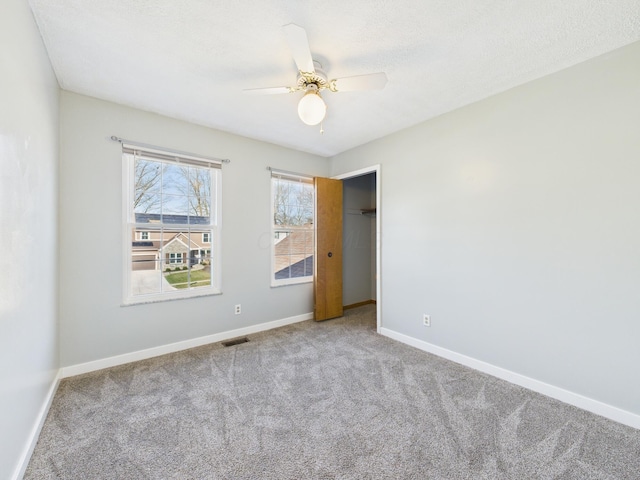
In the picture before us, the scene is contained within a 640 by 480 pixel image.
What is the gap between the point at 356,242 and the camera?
480cm

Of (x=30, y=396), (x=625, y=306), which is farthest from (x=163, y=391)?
(x=625, y=306)

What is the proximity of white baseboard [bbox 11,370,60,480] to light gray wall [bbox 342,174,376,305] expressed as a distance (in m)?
3.52

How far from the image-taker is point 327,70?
208 centimetres

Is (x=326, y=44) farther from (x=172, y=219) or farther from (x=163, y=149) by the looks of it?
(x=172, y=219)

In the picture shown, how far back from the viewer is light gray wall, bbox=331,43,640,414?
5.97 ft

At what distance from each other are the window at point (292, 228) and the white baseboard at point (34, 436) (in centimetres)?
224

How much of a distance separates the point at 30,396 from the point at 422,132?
3.85 meters

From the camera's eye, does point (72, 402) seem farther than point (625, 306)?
Yes

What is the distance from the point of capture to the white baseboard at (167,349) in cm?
242

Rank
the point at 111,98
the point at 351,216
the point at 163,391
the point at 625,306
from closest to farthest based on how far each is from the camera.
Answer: the point at 625,306 < the point at 163,391 < the point at 111,98 < the point at 351,216

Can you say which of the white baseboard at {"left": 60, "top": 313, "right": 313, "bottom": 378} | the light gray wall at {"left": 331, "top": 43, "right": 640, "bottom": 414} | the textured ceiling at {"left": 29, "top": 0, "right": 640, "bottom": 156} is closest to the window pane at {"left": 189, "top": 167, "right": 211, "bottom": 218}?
the textured ceiling at {"left": 29, "top": 0, "right": 640, "bottom": 156}

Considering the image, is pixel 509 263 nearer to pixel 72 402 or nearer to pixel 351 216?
pixel 351 216

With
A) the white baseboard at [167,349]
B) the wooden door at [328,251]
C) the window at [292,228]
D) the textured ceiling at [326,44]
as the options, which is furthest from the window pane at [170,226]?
the wooden door at [328,251]

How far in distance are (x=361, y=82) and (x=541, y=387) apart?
9.01ft
